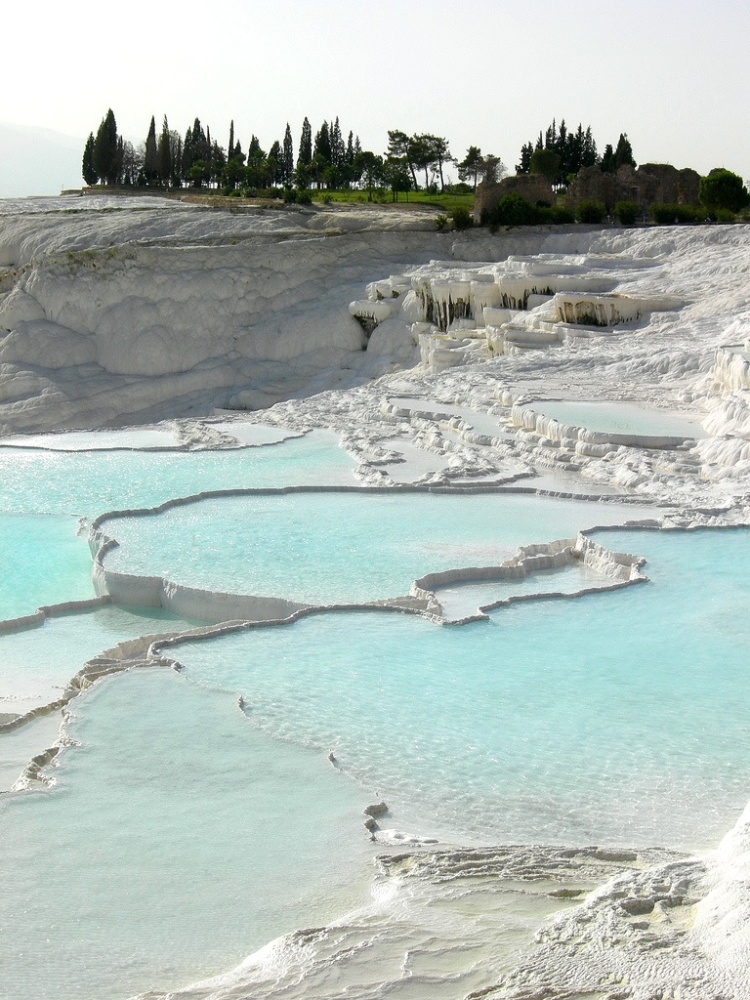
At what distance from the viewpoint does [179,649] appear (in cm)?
567

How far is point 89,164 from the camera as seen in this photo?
1225 inches

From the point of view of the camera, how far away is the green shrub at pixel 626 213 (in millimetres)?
19859

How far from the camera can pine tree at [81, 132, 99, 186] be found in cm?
3073

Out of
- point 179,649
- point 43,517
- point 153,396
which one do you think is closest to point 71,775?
point 179,649

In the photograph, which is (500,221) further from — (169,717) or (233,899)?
(233,899)

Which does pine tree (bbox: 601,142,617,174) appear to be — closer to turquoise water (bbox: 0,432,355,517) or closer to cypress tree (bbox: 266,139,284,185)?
cypress tree (bbox: 266,139,284,185)

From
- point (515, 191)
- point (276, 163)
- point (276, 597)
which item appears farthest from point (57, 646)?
point (276, 163)

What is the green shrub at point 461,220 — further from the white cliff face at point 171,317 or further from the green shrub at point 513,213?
the white cliff face at point 171,317

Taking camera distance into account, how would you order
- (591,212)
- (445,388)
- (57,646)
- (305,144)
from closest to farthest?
1. (57,646)
2. (445,388)
3. (591,212)
4. (305,144)

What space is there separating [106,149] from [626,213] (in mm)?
15248

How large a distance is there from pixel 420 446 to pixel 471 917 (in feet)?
25.0

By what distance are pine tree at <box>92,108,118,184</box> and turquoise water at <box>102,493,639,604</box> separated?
76.2ft

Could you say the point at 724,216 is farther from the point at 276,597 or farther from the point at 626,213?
the point at 276,597

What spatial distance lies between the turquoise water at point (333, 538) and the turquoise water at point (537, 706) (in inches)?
30.2
